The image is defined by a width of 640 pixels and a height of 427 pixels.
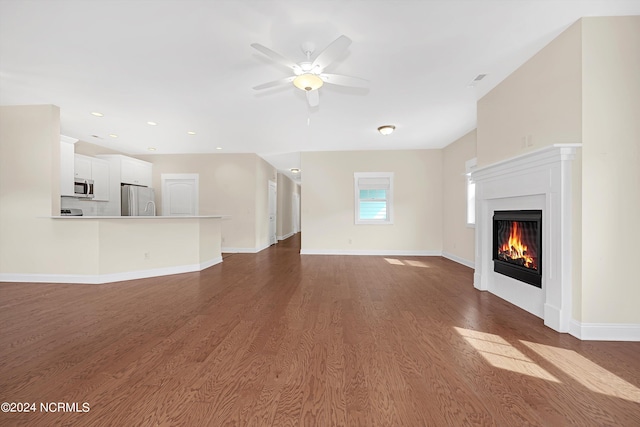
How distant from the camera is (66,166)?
5031mm

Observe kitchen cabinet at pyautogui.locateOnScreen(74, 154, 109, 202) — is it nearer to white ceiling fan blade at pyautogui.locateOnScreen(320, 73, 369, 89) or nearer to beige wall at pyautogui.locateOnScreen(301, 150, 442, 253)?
beige wall at pyautogui.locateOnScreen(301, 150, 442, 253)

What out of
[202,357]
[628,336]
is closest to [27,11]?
[202,357]

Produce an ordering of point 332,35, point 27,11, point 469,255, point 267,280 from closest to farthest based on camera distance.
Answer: point 27,11
point 332,35
point 267,280
point 469,255

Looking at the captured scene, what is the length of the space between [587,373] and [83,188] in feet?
25.0

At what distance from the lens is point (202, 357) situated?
195 centimetres

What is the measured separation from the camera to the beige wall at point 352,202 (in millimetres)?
6773

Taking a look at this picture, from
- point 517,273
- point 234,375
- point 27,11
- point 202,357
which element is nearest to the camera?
point 234,375

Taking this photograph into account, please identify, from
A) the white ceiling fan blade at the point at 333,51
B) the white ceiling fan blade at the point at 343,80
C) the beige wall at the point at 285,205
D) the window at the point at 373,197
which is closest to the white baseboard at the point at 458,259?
the window at the point at 373,197

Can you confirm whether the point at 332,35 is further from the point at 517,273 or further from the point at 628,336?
the point at 628,336

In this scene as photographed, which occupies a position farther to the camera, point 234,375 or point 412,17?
point 412,17

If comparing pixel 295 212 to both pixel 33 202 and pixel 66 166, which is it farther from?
pixel 33 202

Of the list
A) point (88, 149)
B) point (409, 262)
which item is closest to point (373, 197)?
point (409, 262)

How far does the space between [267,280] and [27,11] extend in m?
3.70

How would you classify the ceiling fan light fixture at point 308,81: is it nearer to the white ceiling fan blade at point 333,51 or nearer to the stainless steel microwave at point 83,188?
the white ceiling fan blade at point 333,51
